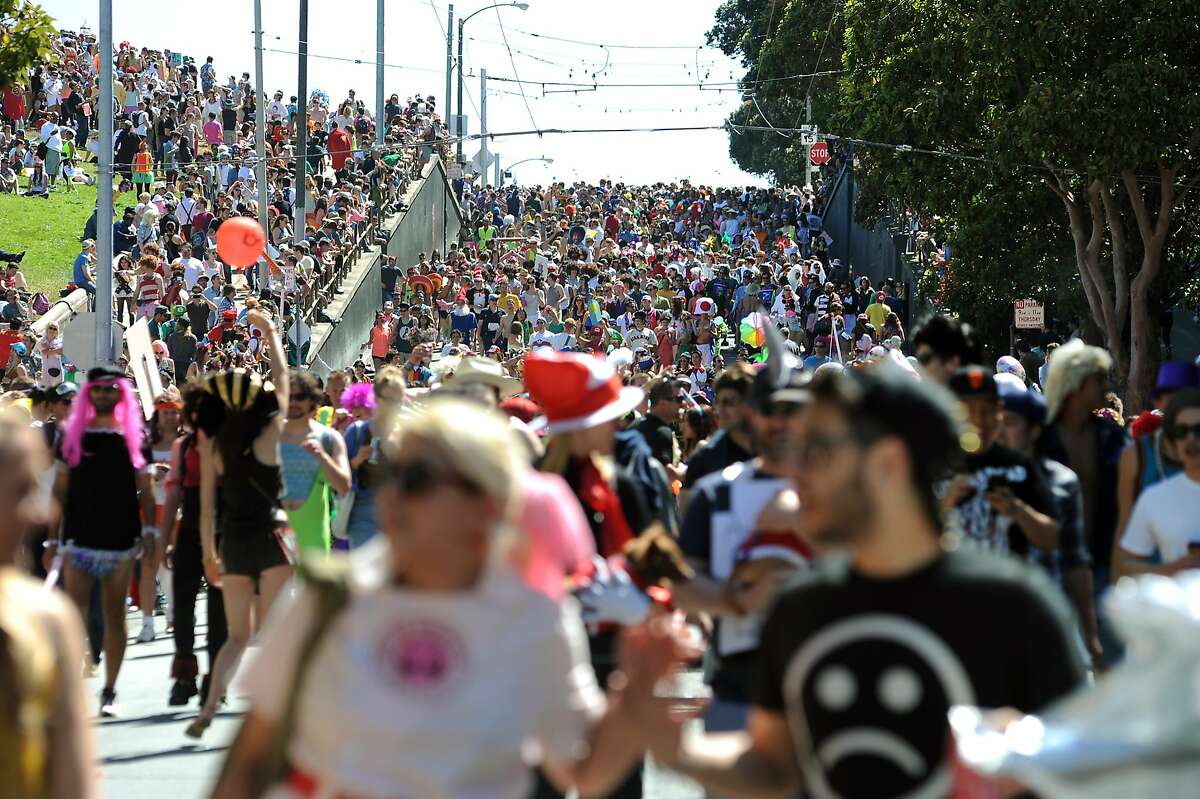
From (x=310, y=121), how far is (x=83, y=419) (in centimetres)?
3426

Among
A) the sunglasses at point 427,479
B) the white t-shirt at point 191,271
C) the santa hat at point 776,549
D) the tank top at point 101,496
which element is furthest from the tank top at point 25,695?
the white t-shirt at point 191,271

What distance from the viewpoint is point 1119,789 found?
2623 millimetres

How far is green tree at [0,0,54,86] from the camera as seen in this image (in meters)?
14.5

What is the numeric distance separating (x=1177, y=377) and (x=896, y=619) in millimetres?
4920

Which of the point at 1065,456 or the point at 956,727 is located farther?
the point at 1065,456

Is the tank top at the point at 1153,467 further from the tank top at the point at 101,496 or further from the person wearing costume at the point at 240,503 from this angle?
the tank top at the point at 101,496

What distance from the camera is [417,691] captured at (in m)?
3.31

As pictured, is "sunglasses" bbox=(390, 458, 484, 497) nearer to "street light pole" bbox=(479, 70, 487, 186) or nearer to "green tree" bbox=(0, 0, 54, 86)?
"green tree" bbox=(0, 0, 54, 86)

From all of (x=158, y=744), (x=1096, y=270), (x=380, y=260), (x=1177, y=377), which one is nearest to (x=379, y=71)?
(x=380, y=260)

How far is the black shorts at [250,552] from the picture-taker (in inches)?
348

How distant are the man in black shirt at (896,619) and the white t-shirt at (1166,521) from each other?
269 centimetres

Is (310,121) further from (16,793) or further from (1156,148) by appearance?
(16,793)

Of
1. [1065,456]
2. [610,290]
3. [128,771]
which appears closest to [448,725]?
[1065,456]

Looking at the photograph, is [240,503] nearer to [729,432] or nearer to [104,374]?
[104,374]
